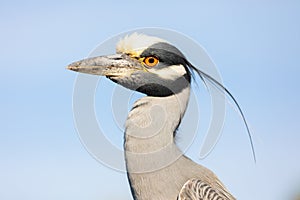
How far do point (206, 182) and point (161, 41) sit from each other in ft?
3.57

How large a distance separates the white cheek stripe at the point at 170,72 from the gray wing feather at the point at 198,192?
0.75 m

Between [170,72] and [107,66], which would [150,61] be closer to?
[170,72]

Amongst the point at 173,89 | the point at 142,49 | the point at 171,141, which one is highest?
the point at 142,49

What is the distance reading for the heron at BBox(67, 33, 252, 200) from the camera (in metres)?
4.52

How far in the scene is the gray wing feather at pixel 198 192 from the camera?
4500 millimetres

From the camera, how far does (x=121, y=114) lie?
4852 mm

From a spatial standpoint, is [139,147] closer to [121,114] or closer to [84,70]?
[121,114]

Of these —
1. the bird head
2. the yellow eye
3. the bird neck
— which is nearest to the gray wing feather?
the bird neck

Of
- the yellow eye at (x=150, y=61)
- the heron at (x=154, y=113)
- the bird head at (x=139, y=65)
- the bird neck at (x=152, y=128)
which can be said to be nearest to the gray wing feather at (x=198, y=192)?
the heron at (x=154, y=113)

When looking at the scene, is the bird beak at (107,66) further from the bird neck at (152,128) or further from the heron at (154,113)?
the bird neck at (152,128)

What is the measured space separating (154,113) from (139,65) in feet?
1.20

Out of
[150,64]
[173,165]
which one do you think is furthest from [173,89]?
[173,165]

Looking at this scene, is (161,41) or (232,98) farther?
(232,98)

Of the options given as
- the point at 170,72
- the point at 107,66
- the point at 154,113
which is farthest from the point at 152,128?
the point at 107,66
